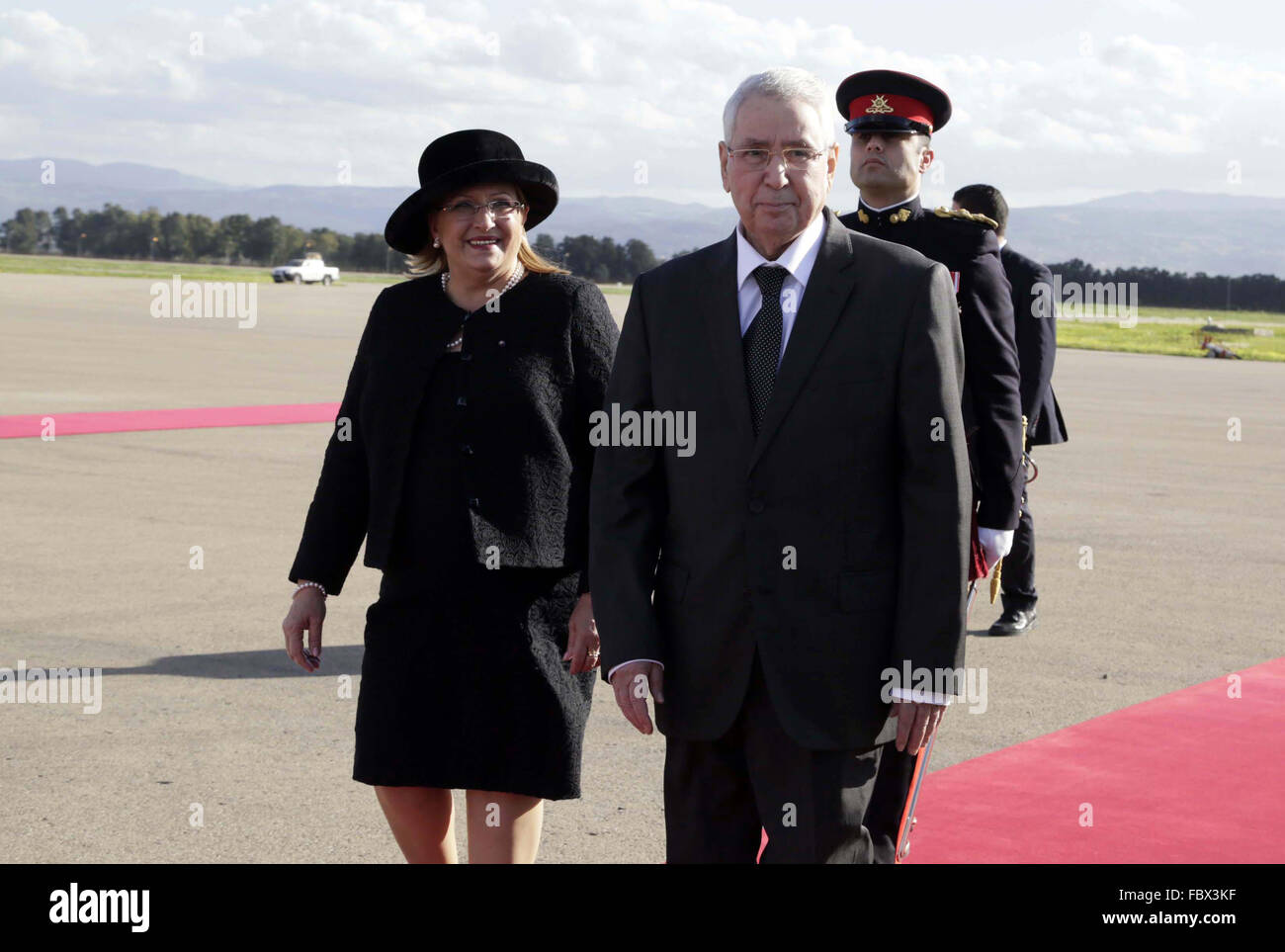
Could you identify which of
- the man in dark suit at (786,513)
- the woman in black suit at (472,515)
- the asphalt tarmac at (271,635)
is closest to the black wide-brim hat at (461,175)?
the woman in black suit at (472,515)

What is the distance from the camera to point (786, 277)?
2.96 metres

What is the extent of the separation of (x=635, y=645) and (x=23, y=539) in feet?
23.9

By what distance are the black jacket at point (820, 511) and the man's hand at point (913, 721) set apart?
37 millimetres

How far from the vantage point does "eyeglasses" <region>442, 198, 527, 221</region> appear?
3.50 m

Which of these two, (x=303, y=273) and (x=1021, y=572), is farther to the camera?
(x=303, y=273)

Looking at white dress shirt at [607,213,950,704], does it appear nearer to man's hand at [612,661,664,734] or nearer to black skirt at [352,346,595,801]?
man's hand at [612,661,664,734]

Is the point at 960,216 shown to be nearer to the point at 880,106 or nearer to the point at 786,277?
the point at 880,106

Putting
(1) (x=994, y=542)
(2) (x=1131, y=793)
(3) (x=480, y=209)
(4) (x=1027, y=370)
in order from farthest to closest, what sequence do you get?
(4) (x=1027, y=370) → (2) (x=1131, y=793) → (1) (x=994, y=542) → (3) (x=480, y=209)

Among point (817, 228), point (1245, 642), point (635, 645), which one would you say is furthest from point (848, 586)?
point (1245, 642)

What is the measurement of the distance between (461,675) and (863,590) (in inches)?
38.9

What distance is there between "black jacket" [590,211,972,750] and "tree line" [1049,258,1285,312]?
8365 centimetres

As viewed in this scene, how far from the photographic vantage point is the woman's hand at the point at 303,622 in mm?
3615

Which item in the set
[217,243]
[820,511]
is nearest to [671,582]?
[820,511]

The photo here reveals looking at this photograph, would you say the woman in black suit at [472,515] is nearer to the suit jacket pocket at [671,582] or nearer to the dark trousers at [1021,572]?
the suit jacket pocket at [671,582]
